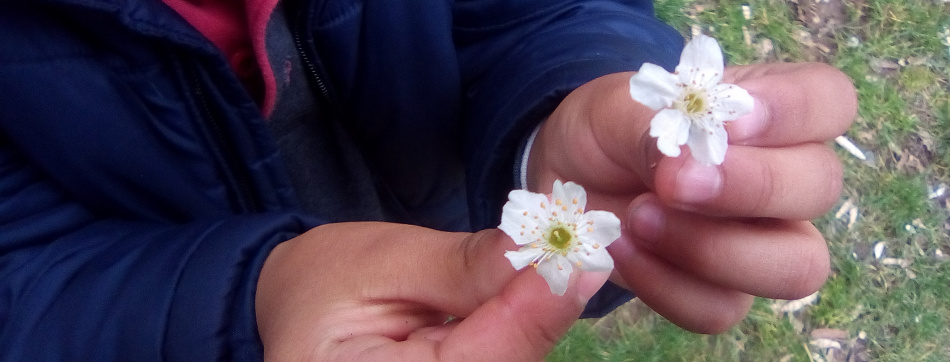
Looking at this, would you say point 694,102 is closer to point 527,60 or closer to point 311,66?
point 527,60

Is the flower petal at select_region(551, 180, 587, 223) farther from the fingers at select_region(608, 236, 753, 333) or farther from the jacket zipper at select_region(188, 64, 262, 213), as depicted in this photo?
the jacket zipper at select_region(188, 64, 262, 213)


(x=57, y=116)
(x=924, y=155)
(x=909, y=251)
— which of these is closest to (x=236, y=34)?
(x=57, y=116)

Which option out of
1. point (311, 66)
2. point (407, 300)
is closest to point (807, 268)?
point (407, 300)

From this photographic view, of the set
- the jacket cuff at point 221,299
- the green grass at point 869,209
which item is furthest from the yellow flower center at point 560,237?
the green grass at point 869,209

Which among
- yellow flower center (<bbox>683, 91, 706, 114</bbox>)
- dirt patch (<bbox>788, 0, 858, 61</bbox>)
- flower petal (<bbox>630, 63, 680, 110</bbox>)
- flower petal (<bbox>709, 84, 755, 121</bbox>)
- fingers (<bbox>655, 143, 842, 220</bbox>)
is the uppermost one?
flower petal (<bbox>630, 63, 680, 110</bbox>)

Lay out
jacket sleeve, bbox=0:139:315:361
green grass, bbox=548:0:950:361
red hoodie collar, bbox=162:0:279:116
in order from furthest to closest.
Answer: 1. green grass, bbox=548:0:950:361
2. red hoodie collar, bbox=162:0:279:116
3. jacket sleeve, bbox=0:139:315:361

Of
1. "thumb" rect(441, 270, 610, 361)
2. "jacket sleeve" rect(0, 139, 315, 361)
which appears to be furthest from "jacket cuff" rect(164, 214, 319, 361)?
"thumb" rect(441, 270, 610, 361)

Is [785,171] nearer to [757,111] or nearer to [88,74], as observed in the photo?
[757,111]
